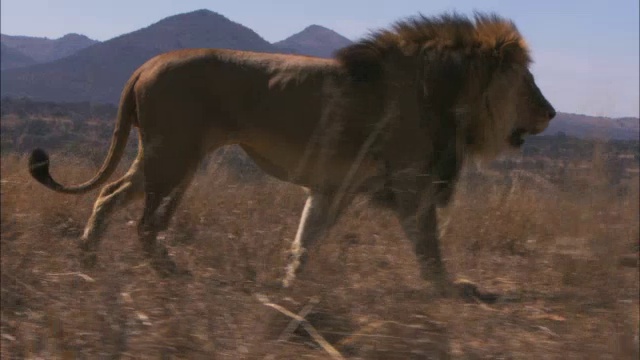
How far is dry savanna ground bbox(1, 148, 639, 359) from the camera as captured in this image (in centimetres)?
323

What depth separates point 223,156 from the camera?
→ 5.39 m

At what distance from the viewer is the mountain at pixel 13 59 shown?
42731 millimetres

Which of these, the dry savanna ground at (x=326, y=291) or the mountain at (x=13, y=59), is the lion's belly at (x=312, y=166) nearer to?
the dry savanna ground at (x=326, y=291)

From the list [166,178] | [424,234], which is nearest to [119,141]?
[166,178]

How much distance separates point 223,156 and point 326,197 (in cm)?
70

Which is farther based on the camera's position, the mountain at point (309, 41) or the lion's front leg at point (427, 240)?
the mountain at point (309, 41)

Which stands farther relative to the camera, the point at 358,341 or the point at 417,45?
the point at 417,45

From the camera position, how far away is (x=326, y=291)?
3.65 metres

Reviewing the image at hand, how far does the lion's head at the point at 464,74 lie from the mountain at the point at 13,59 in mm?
39160

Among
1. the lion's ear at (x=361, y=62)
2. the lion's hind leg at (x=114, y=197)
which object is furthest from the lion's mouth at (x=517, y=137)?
the lion's hind leg at (x=114, y=197)

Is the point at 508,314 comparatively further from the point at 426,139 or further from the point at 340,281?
the point at 426,139

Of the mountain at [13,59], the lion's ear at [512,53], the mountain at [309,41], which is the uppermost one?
the mountain at [309,41]

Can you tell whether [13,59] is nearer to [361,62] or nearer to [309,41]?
[309,41]

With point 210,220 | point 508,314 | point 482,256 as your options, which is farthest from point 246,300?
point 482,256
